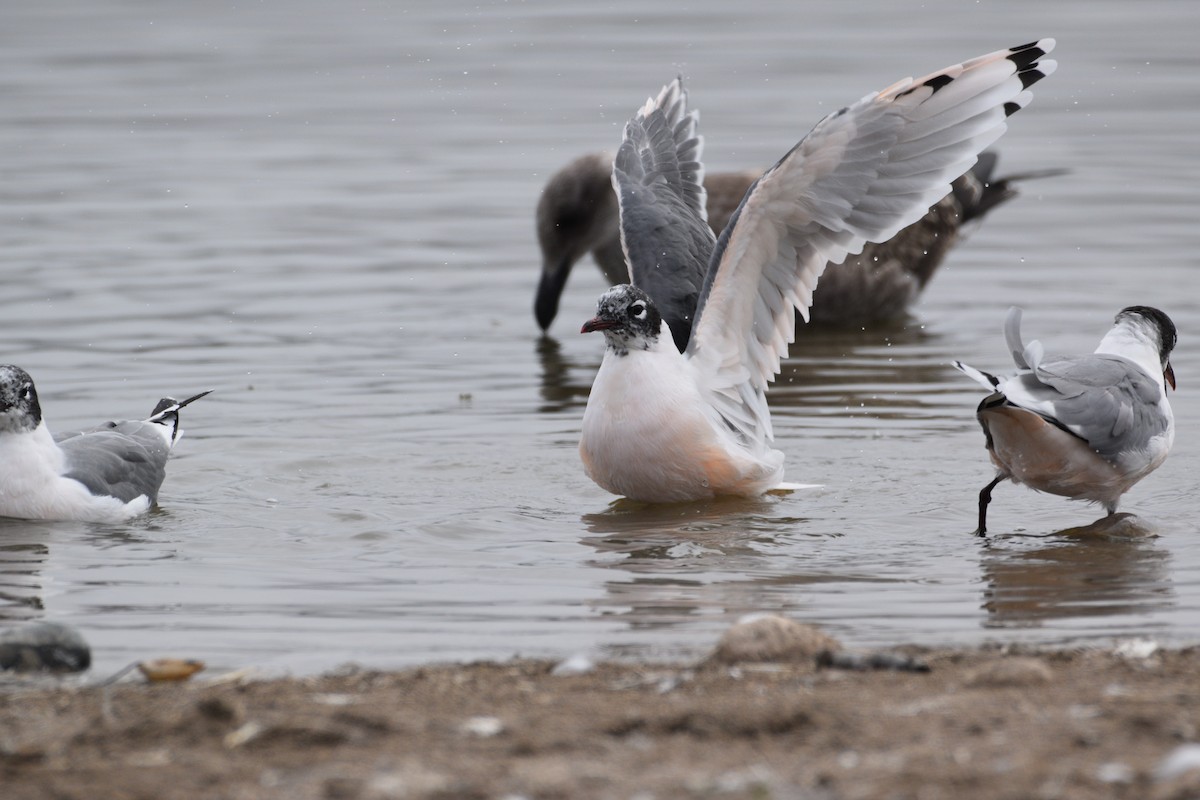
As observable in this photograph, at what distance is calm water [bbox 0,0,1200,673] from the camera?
5.80 metres

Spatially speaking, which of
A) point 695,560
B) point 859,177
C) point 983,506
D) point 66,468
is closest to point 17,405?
point 66,468

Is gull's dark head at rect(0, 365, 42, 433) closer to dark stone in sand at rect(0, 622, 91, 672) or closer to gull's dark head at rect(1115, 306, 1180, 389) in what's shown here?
dark stone in sand at rect(0, 622, 91, 672)

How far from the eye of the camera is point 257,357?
10.4m

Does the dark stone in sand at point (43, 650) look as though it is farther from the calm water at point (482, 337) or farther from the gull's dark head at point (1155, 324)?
the gull's dark head at point (1155, 324)

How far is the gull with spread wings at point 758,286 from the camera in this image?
7.08m

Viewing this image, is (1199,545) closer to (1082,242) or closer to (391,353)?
(391,353)

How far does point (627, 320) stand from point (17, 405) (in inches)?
100

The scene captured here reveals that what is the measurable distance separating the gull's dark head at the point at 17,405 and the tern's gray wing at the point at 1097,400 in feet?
12.9

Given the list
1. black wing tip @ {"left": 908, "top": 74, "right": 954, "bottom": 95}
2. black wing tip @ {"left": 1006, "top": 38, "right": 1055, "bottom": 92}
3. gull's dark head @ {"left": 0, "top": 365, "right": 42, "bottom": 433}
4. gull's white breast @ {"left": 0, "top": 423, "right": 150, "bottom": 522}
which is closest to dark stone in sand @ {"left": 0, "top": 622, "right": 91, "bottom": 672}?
gull's white breast @ {"left": 0, "top": 423, "right": 150, "bottom": 522}

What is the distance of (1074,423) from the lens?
21.1 ft

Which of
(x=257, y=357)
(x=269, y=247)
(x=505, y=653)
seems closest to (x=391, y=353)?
(x=257, y=357)

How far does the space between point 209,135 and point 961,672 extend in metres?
14.0

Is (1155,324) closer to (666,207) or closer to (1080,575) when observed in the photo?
(1080,575)

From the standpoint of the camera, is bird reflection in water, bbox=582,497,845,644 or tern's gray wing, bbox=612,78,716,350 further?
tern's gray wing, bbox=612,78,716,350
